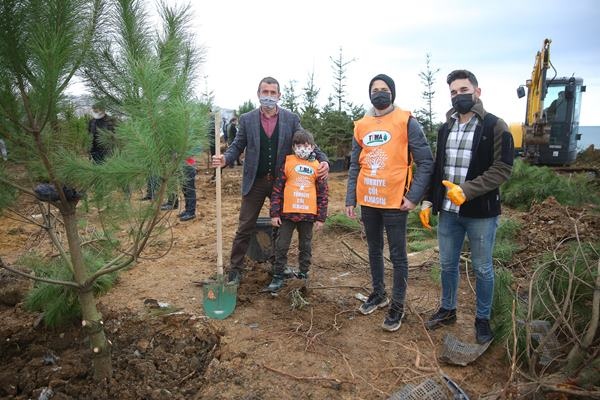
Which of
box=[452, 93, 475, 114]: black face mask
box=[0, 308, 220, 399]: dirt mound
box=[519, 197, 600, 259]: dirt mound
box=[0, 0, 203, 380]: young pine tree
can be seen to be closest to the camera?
box=[0, 0, 203, 380]: young pine tree

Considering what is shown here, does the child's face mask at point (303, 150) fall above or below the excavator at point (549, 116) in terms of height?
below

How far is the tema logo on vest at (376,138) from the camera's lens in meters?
2.98

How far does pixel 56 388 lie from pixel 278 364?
1.28 meters

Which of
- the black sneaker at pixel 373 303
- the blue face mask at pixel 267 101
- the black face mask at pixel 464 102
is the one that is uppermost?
the blue face mask at pixel 267 101

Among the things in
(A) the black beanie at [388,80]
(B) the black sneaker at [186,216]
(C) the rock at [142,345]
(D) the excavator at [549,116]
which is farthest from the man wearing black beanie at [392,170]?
(D) the excavator at [549,116]

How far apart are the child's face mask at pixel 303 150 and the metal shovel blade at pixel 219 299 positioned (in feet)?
3.96

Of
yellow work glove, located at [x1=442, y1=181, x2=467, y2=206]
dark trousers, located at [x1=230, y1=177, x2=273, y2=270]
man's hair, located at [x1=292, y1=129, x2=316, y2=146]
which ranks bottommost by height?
dark trousers, located at [x1=230, y1=177, x2=273, y2=270]

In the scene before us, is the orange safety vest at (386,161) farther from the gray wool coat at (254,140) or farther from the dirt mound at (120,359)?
the dirt mound at (120,359)

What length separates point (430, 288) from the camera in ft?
13.4

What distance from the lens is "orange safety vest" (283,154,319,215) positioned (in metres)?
3.59

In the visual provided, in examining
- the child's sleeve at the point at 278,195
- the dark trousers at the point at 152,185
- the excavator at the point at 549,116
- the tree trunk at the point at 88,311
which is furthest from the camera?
the excavator at the point at 549,116

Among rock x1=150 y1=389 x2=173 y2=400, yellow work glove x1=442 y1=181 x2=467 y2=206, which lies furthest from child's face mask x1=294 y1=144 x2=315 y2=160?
rock x1=150 y1=389 x2=173 y2=400

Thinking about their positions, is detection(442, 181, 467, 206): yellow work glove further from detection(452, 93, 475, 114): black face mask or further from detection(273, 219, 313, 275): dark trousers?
detection(273, 219, 313, 275): dark trousers

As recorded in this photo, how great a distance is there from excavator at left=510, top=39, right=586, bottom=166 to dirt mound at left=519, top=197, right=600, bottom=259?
4917 mm
